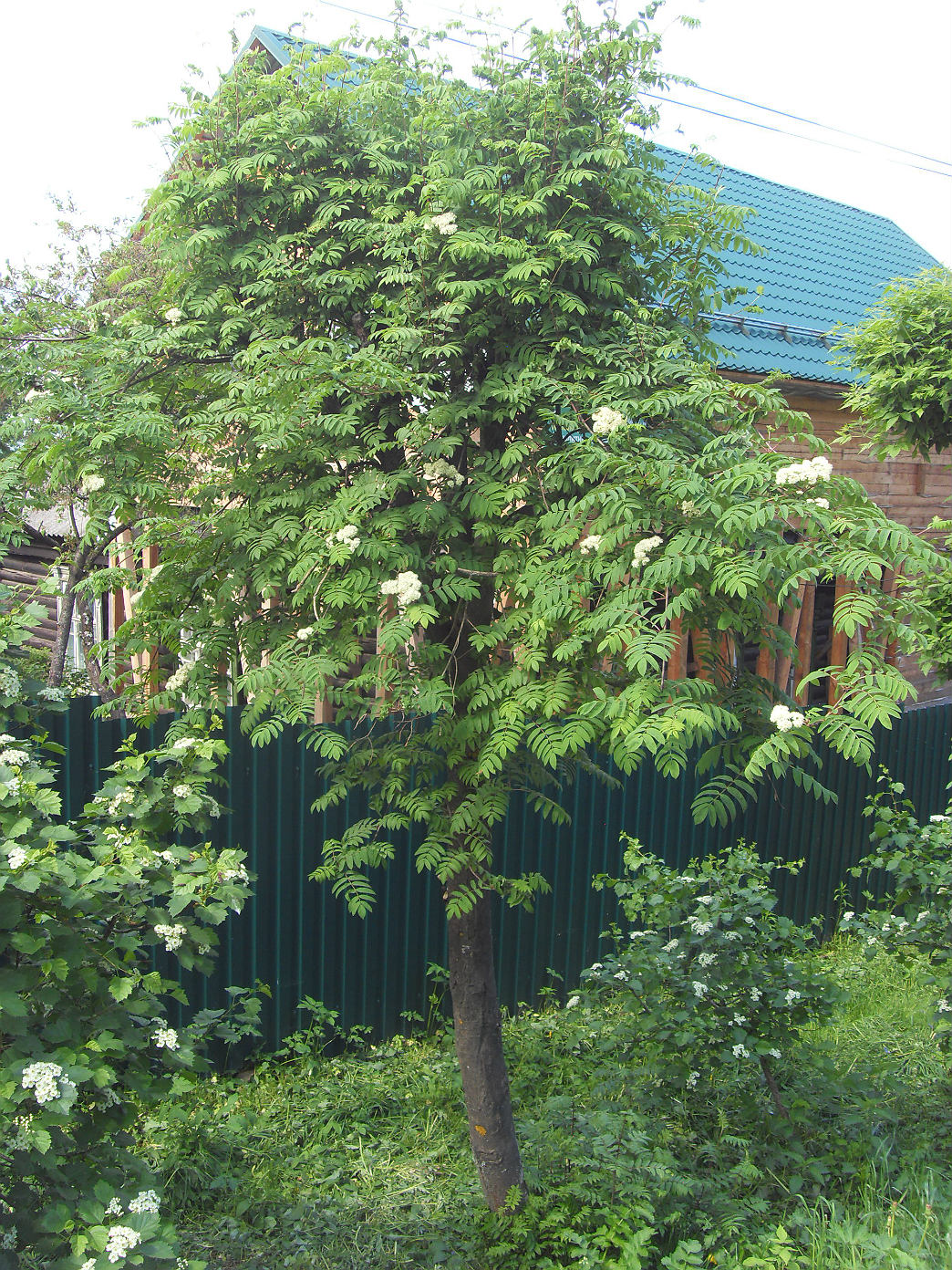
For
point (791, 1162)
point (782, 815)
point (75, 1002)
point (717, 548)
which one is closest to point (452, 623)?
point (717, 548)

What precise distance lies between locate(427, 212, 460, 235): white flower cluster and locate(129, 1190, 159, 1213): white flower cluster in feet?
9.28

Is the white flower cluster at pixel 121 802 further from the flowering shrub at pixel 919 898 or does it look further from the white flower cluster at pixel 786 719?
the flowering shrub at pixel 919 898

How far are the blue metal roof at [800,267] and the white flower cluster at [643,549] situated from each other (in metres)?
5.88

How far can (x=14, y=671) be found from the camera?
2525 mm

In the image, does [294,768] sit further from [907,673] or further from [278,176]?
[907,673]

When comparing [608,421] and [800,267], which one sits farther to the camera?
[800,267]

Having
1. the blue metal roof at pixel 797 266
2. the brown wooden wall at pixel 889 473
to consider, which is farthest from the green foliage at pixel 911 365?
the brown wooden wall at pixel 889 473

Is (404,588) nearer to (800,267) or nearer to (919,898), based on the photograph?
(919,898)

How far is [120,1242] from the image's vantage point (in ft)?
6.59

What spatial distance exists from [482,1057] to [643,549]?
229cm

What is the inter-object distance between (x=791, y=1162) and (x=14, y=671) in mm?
3634

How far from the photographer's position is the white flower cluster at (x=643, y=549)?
2750mm

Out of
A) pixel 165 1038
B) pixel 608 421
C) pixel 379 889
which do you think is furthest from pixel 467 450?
pixel 379 889

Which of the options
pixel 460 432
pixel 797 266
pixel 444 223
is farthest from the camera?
pixel 797 266
